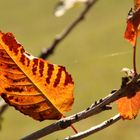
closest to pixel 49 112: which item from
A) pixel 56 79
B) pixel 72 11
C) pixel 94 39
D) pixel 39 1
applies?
pixel 56 79

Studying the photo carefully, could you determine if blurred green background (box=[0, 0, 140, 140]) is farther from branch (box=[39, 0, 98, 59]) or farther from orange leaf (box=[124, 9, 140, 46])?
orange leaf (box=[124, 9, 140, 46])

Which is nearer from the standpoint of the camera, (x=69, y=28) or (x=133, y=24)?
(x=133, y=24)

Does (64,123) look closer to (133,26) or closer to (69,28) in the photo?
(133,26)

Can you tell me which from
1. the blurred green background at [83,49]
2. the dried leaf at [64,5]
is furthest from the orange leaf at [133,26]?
the blurred green background at [83,49]

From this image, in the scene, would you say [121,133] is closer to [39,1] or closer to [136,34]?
[136,34]

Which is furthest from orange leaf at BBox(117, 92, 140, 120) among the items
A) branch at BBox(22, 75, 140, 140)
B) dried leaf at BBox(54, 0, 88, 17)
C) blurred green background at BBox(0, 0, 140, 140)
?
blurred green background at BBox(0, 0, 140, 140)

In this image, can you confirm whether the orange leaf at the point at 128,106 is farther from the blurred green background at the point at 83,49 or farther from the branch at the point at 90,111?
the blurred green background at the point at 83,49

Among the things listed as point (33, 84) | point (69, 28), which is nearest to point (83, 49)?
point (69, 28)
